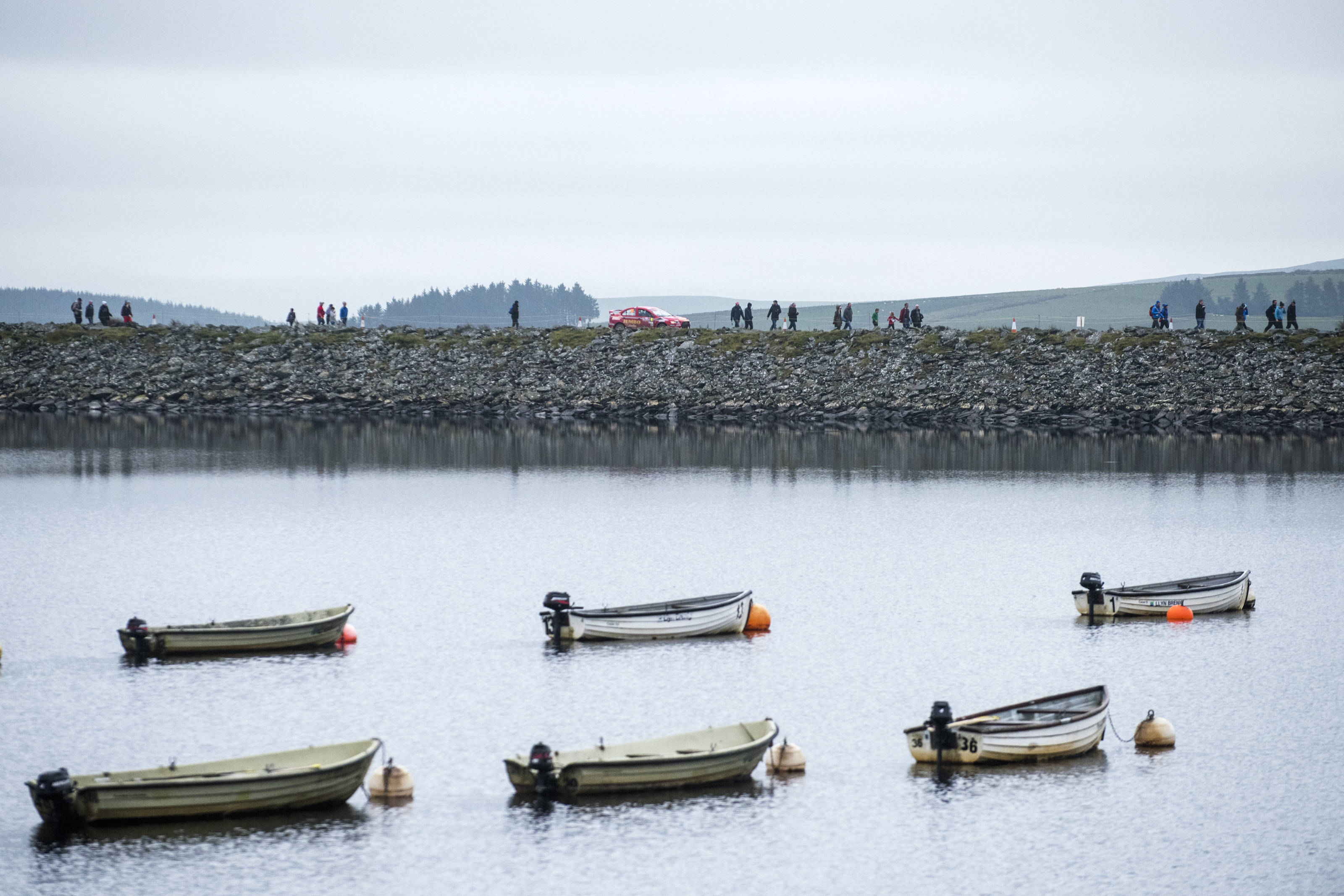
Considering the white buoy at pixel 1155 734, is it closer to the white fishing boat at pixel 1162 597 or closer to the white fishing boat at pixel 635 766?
the white fishing boat at pixel 635 766

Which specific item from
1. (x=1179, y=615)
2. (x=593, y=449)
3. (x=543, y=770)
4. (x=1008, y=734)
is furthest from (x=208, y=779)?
(x=593, y=449)

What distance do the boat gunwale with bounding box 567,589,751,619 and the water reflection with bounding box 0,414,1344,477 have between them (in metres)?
52.4

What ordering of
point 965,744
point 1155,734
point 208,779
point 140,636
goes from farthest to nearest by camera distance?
point 140,636 → point 1155,734 → point 965,744 → point 208,779

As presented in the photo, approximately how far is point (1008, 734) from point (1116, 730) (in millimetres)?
4904

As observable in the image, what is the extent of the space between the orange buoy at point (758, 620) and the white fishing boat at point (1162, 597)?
11.6 meters

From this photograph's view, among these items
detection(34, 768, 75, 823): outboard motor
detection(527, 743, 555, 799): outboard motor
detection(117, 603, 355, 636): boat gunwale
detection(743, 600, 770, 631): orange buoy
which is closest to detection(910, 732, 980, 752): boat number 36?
detection(527, 743, 555, 799): outboard motor

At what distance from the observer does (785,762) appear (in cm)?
3475

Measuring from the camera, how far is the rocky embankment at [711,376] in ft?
454

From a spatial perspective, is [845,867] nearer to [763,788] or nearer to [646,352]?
[763,788]

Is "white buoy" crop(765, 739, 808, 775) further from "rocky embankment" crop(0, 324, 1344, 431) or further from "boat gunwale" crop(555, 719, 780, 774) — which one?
"rocky embankment" crop(0, 324, 1344, 431)

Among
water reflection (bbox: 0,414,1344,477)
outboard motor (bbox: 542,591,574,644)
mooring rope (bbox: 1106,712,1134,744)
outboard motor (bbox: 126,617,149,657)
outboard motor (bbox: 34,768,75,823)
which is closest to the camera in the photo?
outboard motor (bbox: 34,768,75,823)

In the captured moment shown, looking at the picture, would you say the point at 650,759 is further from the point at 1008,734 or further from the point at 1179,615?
the point at 1179,615

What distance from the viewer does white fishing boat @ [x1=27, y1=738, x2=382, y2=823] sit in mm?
30359

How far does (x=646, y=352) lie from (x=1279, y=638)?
4380 inches
